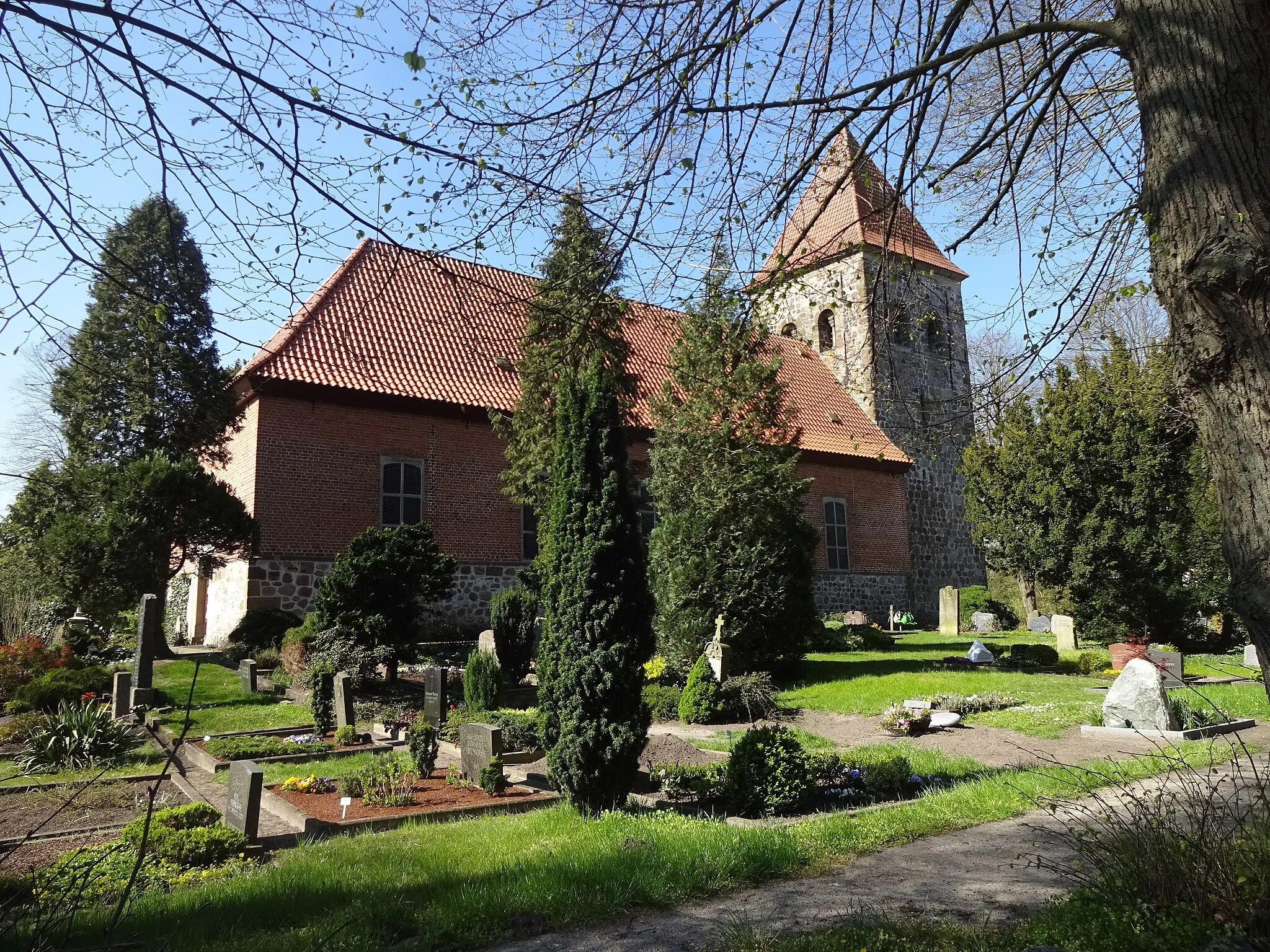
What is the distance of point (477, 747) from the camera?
8578 mm

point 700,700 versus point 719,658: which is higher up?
point 719,658

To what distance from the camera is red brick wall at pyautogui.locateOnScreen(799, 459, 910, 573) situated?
25.8 meters

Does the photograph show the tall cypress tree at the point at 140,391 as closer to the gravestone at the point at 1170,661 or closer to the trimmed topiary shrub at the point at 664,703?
the trimmed topiary shrub at the point at 664,703

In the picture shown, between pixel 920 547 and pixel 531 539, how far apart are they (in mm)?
14980

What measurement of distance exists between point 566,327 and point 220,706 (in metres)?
9.59

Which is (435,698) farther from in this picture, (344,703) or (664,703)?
(664,703)

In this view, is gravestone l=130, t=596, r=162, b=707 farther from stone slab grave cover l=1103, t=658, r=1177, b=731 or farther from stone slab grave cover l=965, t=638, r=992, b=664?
stone slab grave cover l=965, t=638, r=992, b=664

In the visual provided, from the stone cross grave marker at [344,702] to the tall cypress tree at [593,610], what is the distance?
440cm

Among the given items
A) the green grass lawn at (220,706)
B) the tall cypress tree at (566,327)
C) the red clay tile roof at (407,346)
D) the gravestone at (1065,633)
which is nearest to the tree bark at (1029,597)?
the gravestone at (1065,633)

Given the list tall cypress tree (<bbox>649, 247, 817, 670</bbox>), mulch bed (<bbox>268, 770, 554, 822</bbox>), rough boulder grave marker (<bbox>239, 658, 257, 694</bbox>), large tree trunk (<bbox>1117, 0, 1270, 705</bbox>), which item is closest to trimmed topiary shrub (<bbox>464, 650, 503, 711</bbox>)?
mulch bed (<bbox>268, 770, 554, 822</bbox>)

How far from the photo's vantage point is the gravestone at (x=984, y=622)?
25.7 metres

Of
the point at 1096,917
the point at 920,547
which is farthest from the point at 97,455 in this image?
the point at 920,547

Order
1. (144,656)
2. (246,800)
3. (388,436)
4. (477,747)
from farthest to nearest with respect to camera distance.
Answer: (388,436) → (144,656) → (477,747) → (246,800)

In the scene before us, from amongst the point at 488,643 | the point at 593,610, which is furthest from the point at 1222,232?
the point at 488,643
